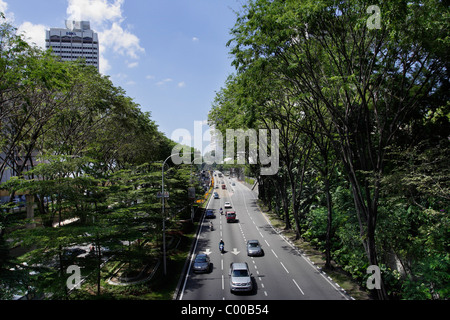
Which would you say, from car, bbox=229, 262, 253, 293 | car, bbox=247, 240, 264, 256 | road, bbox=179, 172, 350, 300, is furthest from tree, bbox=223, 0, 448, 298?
car, bbox=247, 240, 264, 256

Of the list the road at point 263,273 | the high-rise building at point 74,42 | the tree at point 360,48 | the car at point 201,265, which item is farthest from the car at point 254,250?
the high-rise building at point 74,42

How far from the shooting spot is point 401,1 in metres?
10.7

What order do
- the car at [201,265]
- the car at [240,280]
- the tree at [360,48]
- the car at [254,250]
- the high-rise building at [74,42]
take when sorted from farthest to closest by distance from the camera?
1. the high-rise building at [74,42]
2. the car at [254,250]
3. the car at [201,265]
4. the car at [240,280]
5. the tree at [360,48]

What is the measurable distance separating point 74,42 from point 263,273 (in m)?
173

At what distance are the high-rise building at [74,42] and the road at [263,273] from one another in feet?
489

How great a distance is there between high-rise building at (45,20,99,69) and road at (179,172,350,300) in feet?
489

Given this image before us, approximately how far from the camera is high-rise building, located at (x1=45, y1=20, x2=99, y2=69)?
492 feet

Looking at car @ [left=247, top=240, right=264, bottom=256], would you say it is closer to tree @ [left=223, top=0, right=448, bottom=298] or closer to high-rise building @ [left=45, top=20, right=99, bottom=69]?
tree @ [left=223, top=0, right=448, bottom=298]

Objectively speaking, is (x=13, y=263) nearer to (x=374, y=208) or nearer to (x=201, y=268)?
(x=201, y=268)

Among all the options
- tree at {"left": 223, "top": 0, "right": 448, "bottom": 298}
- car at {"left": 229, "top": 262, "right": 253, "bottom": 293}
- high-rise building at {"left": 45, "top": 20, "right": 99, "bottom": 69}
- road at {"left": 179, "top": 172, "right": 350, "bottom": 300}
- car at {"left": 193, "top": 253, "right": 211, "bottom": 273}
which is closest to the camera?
tree at {"left": 223, "top": 0, "right": 448, "bottom": 298}

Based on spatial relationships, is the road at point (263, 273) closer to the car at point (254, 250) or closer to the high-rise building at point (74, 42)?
the car at point (254, 250)

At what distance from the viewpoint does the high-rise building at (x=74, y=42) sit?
149875 mm
